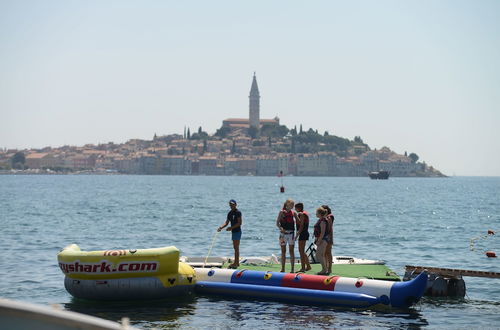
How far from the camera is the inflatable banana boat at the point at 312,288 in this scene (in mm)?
15758

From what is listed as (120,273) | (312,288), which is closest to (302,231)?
(312,288)

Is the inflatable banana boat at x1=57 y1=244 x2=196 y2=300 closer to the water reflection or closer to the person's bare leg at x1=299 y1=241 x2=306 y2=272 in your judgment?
the water reflection

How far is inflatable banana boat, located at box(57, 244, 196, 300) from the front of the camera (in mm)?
16344

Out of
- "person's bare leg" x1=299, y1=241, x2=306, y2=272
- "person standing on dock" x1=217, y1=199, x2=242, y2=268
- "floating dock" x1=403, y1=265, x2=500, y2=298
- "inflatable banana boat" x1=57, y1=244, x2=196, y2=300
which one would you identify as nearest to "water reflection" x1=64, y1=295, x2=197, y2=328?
"inflatable banana boat" x1=57, y1=244, x2=196, y2=300

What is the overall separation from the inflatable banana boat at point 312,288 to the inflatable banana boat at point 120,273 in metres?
1.15

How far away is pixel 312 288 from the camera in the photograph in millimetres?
16469

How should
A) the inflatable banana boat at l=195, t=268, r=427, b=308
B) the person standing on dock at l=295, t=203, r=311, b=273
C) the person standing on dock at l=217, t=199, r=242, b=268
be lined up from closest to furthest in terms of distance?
1. the inflatable banana boat at l=195, t=268, r=427, b=308
2. the person standing on dock at l=295, t=203, r=311, b=273
3. the person standing on dock at l=217, t=199, r=242, b=268

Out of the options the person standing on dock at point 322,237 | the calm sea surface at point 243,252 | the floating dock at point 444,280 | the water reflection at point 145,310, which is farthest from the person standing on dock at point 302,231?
the water reflection at point 145,310

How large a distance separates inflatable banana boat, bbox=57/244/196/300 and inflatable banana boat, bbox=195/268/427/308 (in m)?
1.15

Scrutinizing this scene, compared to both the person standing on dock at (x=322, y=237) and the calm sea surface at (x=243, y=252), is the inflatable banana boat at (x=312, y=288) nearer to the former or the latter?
A: the calm sea surface at (x=243, y=252)

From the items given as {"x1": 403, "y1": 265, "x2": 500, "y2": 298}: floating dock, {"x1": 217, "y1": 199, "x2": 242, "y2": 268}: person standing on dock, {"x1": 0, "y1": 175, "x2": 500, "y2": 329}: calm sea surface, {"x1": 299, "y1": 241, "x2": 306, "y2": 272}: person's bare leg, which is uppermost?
{"x1": 217, "y1": 199, "x2": 242, "y2": 268}: person standing on dock

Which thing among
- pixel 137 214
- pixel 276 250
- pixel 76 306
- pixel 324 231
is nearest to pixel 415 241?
pixel 276 250

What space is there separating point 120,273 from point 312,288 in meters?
4.09

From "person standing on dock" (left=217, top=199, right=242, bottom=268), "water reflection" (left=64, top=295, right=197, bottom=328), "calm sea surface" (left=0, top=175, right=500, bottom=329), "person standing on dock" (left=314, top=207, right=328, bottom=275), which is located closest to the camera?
"water reflection" (left=64, top=295, right=197, bottom=328)
